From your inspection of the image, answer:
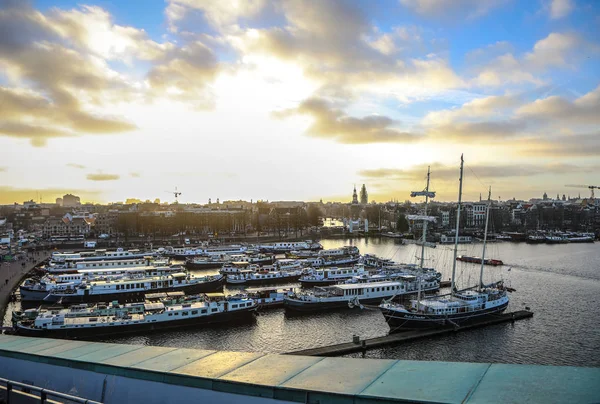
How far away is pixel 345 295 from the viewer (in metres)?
20.1

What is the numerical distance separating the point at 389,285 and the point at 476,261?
52.2 ft

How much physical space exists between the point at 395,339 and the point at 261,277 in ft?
42.1

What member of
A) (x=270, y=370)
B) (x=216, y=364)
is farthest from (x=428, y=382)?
(x=216, y=364)

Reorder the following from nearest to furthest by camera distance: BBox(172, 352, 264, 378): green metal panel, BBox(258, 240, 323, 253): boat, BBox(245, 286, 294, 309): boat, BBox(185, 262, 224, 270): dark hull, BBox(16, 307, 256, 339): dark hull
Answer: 1. BBox(172, 352, 264, 378): green metal panel
2. BBox(16, 307, 256, 339): dark hull
3. BBox(245, 286, 294, 309): boat
4. BBox(185, 262, 224, 270): dark hull
5. BBox(258, 240, 323, 253): boat

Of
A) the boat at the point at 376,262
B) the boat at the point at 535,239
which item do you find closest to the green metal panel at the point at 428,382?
the boat at the point at 376,262

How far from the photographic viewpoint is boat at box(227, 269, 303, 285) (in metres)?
25.8

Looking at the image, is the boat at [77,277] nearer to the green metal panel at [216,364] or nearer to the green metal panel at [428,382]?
the green metal panel at [216,364]

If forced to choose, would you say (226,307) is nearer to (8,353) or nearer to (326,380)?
(8,353)

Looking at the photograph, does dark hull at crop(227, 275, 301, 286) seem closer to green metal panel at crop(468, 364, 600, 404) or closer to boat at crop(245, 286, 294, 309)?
boat at crop(245, 286, 294, 309)

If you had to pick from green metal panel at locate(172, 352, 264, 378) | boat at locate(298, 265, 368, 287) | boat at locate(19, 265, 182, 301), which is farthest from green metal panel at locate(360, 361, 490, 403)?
boat at locate(19, 265, 182, 301)

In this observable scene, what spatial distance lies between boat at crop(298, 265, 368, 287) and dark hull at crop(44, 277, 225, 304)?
4899 millimetres

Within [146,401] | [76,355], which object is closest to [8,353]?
[76,355]

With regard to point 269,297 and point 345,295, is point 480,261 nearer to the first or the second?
point 345,295

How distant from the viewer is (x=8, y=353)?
542 centimetres
